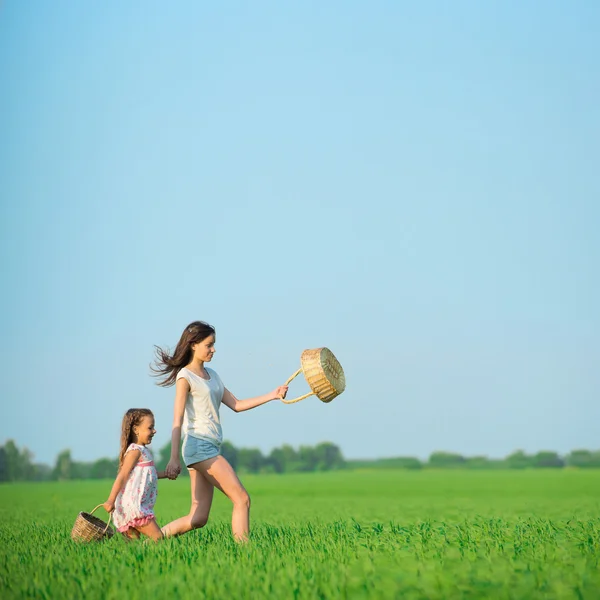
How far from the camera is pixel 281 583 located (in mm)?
6812

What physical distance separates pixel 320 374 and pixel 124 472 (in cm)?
226

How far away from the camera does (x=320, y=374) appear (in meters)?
9.72

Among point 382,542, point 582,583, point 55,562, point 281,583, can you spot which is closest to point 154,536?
point 55,562

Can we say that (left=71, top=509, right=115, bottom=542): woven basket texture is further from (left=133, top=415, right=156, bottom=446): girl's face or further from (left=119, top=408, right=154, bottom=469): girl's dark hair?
(left=133, top=415, right=156, bottom=446): girl's face

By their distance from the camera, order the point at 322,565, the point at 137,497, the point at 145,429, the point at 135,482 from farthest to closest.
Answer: the point at 145,429 → the point at 135,482 → the point at 137,497 → the point at 322,565

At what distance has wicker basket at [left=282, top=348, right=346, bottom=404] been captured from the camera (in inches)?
383

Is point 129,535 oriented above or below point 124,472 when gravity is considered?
below

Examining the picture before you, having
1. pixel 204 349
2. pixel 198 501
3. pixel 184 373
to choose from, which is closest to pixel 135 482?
pixel 198 501

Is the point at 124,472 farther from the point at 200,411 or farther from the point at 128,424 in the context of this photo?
the point at 200,411

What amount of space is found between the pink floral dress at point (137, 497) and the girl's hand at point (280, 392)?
59.6 inches

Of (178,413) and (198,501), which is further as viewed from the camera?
(198,501)

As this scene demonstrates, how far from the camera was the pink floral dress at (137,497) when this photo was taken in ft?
31.7

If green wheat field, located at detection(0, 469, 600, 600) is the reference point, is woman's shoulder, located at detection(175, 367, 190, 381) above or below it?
above

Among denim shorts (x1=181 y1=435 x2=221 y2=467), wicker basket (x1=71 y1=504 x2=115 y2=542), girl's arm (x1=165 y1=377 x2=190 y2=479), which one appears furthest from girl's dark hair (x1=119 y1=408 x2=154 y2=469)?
wicker basket (x1=71 y1=504 x2=115 y2=542)
